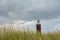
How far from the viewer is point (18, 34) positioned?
567cm

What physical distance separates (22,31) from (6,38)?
0.81 m

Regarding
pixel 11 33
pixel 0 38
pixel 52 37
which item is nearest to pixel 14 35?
pixel 11 33

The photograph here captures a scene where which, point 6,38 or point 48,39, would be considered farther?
point 48,39

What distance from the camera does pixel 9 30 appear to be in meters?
5.66

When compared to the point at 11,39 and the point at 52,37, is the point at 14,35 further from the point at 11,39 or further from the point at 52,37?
the point at 52,37

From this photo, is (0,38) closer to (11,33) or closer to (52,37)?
(11,33)

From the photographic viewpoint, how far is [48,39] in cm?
595

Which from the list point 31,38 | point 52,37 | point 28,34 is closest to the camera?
point 31,38

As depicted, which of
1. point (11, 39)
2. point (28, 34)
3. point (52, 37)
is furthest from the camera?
point (52, 37)

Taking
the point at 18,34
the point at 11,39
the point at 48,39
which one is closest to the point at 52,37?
the point at 48,39

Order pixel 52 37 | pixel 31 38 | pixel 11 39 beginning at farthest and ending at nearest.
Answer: pixel 52 37 < pixel 31 38 < pixel 11 39

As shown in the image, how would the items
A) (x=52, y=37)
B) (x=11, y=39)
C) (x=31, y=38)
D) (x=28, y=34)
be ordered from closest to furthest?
(x=11, y=39)
(x=31, y=38)
(x=28, y=34)
(x=52, y=37)

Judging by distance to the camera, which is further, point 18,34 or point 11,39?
point 18,34

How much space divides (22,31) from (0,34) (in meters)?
0.81
